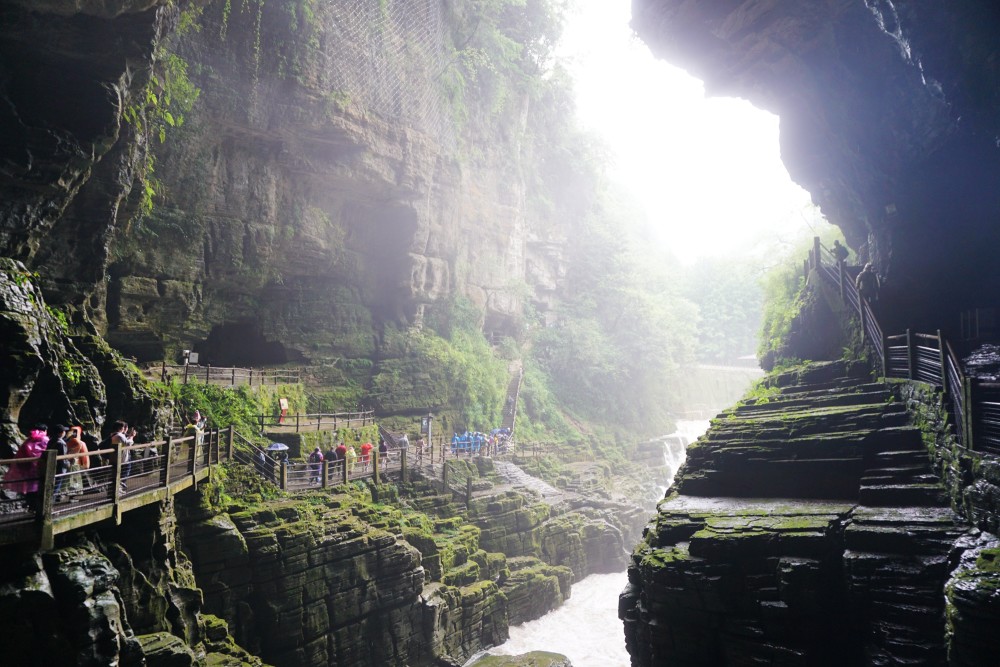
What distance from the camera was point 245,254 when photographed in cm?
2141

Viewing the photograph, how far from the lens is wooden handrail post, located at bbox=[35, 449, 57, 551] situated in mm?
7008

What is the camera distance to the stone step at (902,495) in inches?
374

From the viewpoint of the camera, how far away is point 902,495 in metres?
9.78

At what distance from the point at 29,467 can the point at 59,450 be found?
0.68 meters

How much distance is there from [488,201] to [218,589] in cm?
2736

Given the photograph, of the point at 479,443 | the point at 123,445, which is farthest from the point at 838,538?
the point at 479,443

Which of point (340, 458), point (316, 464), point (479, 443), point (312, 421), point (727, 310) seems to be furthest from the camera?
point (727, 310)

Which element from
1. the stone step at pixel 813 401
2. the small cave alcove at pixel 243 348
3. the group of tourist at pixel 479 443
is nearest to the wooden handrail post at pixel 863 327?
the stone step at pixel 813 401

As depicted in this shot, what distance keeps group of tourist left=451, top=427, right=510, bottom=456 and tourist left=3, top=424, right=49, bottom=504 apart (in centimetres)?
1562

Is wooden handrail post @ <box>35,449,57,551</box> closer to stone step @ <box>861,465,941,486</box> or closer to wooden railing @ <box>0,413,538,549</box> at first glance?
wooden railing @ <box>0,413,538,549</box>

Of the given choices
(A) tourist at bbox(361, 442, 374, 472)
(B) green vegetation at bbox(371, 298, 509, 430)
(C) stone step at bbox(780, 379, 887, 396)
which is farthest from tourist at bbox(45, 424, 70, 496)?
(B) green vegetation at bbox(371, 298, 509, 430)

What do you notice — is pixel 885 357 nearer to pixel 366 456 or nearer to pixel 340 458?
pixel 366 456

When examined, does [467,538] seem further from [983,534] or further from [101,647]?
[983,534]

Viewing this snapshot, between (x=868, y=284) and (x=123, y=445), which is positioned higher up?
(x=868, y=284)
